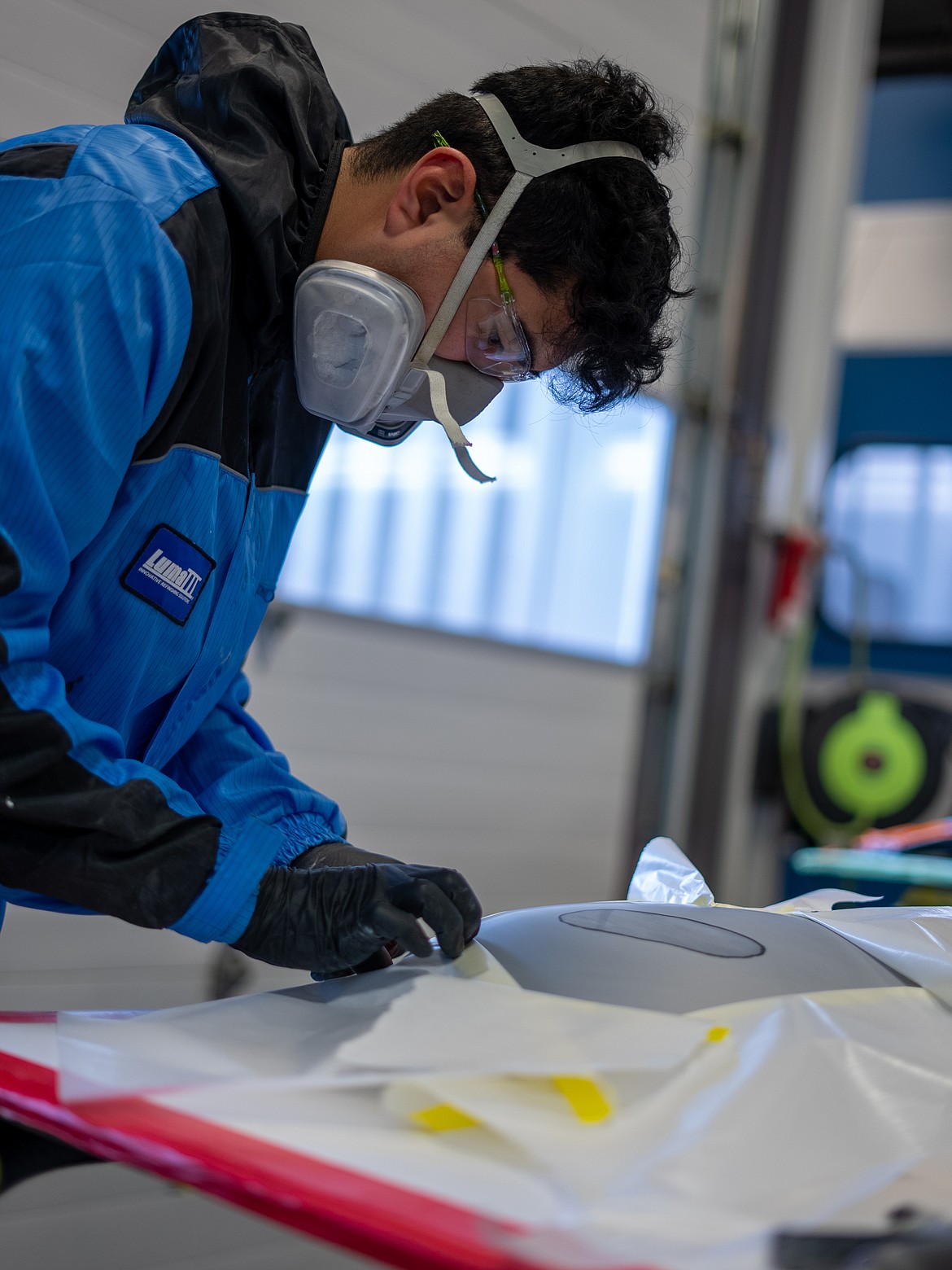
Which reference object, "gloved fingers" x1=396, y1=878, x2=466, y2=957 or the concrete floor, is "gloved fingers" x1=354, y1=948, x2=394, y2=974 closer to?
"gloved fingers" x1=396, y1=878, x2=466, y2=957

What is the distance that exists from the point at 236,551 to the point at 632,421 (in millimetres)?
2125

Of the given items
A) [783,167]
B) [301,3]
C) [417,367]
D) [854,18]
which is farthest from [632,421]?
[417,367]

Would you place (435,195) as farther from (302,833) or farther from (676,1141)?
(676,1141)

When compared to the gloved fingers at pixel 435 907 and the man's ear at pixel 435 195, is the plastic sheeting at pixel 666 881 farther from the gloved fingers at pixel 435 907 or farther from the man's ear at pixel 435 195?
the man's ear at pixel 435 195

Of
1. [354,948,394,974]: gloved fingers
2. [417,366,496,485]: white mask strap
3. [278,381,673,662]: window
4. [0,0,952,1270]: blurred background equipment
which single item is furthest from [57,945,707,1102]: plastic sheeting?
[278,381,673,662]: window

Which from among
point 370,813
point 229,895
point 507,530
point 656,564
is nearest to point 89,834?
point 229,895

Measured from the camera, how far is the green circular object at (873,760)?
3426 mm

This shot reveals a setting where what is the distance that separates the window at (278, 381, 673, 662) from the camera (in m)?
2.48

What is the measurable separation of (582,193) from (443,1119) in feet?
2.56

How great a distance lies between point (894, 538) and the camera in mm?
4422

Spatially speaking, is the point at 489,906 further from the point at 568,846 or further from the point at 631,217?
the point at 631,217

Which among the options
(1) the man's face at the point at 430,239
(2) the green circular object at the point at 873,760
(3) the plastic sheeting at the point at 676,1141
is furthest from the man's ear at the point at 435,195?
(2) the green circular object at the point at 873,760

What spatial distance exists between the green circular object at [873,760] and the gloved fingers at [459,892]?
2778 mm

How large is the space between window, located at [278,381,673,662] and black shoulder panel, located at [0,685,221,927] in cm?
147
